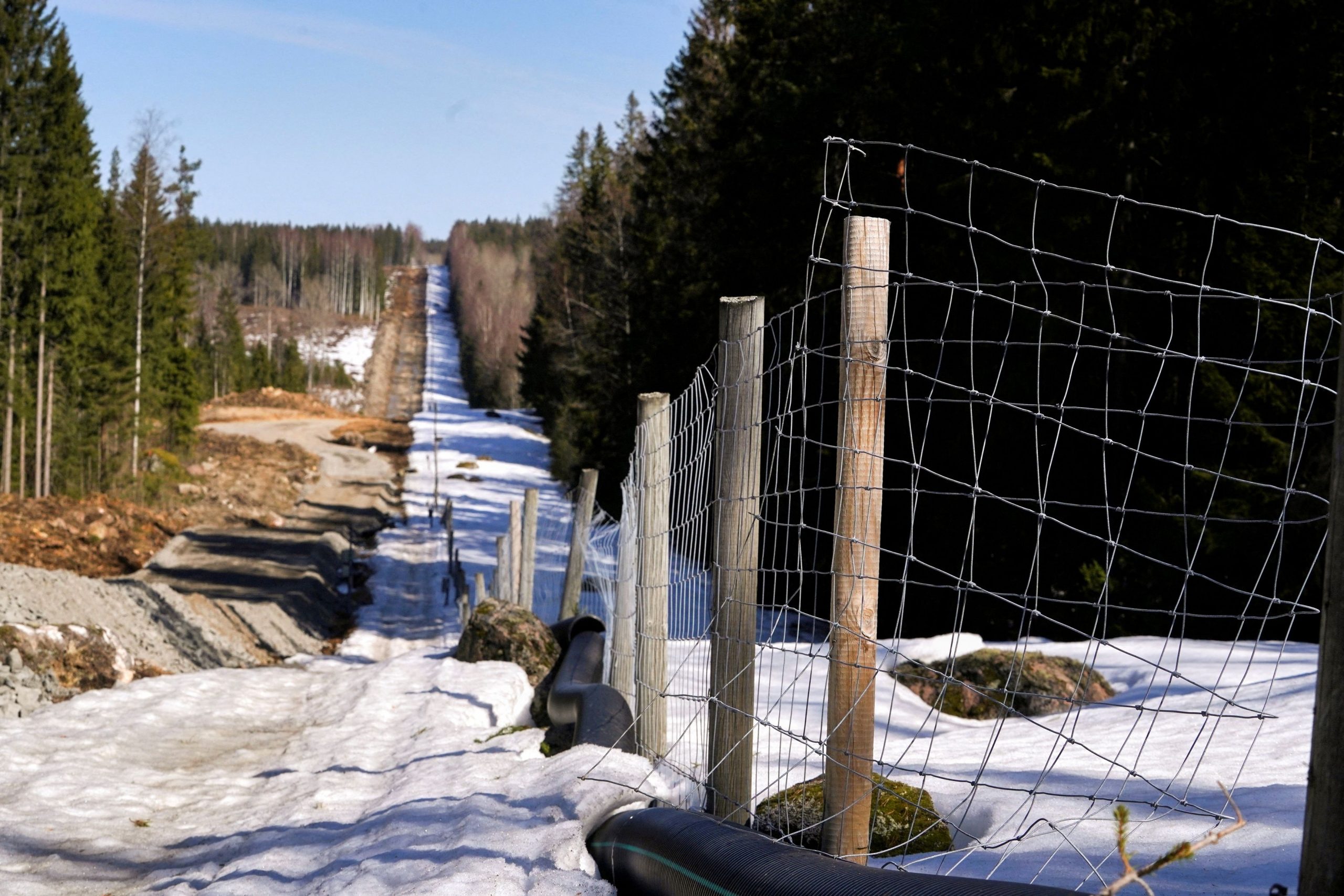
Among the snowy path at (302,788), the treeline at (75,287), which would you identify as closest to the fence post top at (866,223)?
the snowy path at (302,788)

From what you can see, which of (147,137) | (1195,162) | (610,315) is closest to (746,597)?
(1195,162)

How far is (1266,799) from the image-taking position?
3.44 metres

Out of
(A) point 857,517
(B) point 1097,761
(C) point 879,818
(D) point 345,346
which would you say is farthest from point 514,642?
(D) point 345,346

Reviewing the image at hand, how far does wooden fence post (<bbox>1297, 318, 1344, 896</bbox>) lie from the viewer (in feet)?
4.80

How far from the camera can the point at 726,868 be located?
2705mm

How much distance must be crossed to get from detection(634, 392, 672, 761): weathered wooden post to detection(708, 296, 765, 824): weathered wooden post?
0.90m

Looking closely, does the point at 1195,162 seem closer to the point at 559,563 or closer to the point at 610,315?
the point at 559,563

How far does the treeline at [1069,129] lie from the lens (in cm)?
1076

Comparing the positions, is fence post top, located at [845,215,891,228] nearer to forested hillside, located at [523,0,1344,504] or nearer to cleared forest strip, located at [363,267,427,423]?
forested hillside, located at [523,0,1344,504]

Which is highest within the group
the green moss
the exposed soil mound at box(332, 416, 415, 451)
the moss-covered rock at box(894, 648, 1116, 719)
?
the moss-covered rock at box(894, 648, 1116, 719)

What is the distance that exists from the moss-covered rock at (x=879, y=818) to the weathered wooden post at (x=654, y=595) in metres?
0.73

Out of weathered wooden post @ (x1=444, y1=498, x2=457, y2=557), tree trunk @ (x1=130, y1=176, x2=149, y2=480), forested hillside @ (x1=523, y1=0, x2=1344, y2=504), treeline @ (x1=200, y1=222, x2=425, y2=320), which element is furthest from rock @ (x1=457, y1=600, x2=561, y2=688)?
treeline @ (x1=200, y1=222, x2=425, y2=320)

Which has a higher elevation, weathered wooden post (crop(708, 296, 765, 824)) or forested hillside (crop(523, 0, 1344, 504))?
forested hillside (crop(523, 0, 1344, 504))

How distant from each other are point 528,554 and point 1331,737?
10.4m
